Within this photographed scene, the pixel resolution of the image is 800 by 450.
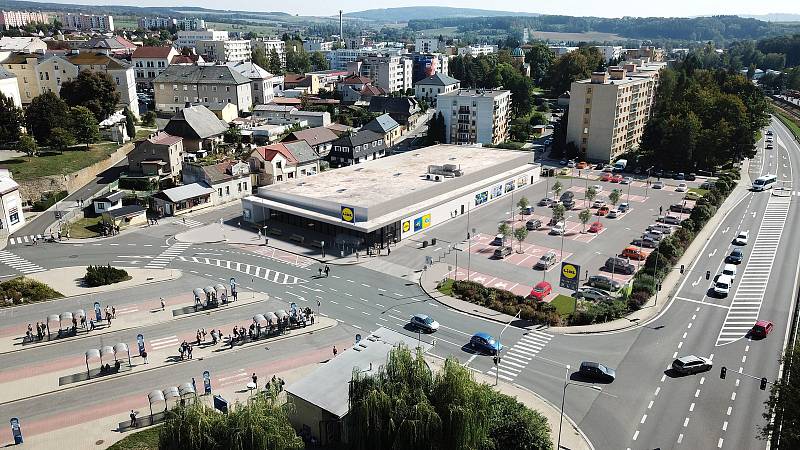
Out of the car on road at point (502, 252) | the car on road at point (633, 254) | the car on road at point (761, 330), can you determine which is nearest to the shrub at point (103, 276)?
the car on road at point (502, 252)

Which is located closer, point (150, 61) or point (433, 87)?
point (150, 61)

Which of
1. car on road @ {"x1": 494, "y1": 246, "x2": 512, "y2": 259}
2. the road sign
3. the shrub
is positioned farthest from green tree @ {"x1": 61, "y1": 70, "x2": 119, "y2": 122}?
the road sign

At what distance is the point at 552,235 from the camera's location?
73000 millimetres

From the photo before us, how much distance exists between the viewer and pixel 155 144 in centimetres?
9500

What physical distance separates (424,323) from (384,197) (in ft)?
88.2

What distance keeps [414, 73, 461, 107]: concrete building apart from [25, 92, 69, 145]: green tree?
99.4m

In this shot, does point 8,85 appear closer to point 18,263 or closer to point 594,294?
point 18,263

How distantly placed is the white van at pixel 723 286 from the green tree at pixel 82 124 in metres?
97.9

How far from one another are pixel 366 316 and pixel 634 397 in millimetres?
22893

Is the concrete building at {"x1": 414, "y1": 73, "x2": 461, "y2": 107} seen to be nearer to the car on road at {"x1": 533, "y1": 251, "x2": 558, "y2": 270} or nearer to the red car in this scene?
the car on road at {"x1": 533, "y1": 251, "x2": 558, "y2": 270}

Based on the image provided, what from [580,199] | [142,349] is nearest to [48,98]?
[142,349]

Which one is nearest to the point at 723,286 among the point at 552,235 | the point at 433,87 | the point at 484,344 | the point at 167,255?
the point at 552,235

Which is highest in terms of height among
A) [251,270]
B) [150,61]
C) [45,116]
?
[150,61]

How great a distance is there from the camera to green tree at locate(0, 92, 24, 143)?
93.1 metres
